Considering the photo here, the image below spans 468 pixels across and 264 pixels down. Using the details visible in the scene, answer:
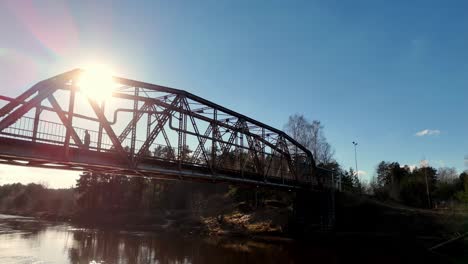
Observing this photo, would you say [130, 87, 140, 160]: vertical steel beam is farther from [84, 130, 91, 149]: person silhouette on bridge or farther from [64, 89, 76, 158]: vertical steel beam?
[64, 89, 76, 158]: vertical steel beam

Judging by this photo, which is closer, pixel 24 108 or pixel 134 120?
pixel 24 108

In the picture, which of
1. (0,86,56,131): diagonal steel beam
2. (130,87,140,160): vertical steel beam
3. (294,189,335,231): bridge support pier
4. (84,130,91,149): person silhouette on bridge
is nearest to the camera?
(0,86,56,131): diagonal steel beam

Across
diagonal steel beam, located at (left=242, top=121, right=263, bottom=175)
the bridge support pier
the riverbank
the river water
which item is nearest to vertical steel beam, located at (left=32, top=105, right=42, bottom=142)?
the river water

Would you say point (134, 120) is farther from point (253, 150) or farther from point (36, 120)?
point (253, 150)

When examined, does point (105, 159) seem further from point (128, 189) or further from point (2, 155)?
point (128, 189)

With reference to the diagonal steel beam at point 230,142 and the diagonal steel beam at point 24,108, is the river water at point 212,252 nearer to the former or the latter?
the diagonal steel beam at point 230,142

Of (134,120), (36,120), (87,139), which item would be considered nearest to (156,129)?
(134,120)

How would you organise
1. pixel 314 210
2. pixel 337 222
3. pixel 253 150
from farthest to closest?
pixel 314 210 → pixel 337 222 → pixel 253 150

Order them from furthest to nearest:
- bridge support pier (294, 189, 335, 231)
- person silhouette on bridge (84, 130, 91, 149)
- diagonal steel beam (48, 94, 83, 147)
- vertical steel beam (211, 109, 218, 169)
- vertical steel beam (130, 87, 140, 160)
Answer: bridge support pier (294, 189, 335, 231), vertical steel beam (211, 109, 218, 169), vertical steel beam (130, 87, 140, 160), person silhouette on bridge (84, 130, 91, 149), diagonal steel beam (48, 94, 83, 147)

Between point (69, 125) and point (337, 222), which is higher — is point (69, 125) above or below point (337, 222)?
above

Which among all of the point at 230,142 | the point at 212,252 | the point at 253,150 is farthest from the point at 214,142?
the point at 212,252

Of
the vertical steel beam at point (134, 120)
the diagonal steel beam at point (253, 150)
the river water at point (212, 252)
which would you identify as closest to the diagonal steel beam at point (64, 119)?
the vertical steel beam at point (134, 120)

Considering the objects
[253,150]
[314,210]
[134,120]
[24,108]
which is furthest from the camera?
[314,210]

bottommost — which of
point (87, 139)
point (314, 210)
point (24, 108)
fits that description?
point (314, 210)
